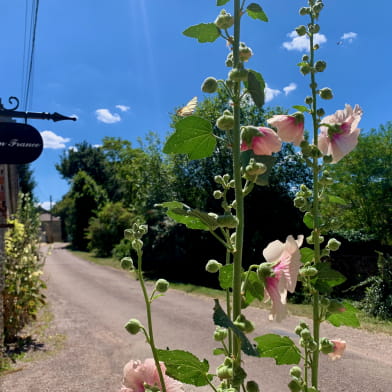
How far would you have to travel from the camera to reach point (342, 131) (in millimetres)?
727

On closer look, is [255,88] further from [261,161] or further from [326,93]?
[326,93]

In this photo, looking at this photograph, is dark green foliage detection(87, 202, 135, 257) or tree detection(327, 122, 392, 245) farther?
dark green foliage detection(87, 202, 135, 257)

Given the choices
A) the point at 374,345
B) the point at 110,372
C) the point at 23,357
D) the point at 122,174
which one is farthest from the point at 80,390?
the point at 122,174

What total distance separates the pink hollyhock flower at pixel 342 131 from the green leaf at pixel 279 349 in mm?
400

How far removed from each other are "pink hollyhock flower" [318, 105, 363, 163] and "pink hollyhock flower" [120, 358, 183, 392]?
0.56m

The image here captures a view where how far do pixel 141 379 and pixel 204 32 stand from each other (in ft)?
2.22

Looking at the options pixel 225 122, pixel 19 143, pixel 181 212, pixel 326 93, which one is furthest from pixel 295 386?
pixel 19 143

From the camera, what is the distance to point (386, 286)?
25.9ft

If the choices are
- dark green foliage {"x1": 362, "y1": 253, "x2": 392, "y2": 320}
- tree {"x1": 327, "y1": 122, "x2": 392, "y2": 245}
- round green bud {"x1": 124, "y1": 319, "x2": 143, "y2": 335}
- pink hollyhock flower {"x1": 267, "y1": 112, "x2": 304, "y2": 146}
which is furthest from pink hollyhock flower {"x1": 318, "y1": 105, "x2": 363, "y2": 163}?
tree {"x1": 327, "y1": 122, "x2": 392, "y2": 245}

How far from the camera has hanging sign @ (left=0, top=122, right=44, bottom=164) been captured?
292 centimetres

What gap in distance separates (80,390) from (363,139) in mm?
8200

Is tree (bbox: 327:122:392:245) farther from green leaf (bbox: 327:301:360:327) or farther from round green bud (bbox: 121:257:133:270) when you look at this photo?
round green bud (bbox: 121:257:133:270)

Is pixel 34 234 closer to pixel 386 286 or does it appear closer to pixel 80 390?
pixel 80 390

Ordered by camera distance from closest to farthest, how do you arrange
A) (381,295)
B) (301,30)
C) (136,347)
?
1. (301,30)
2. (136,347)
3. (381,295)
